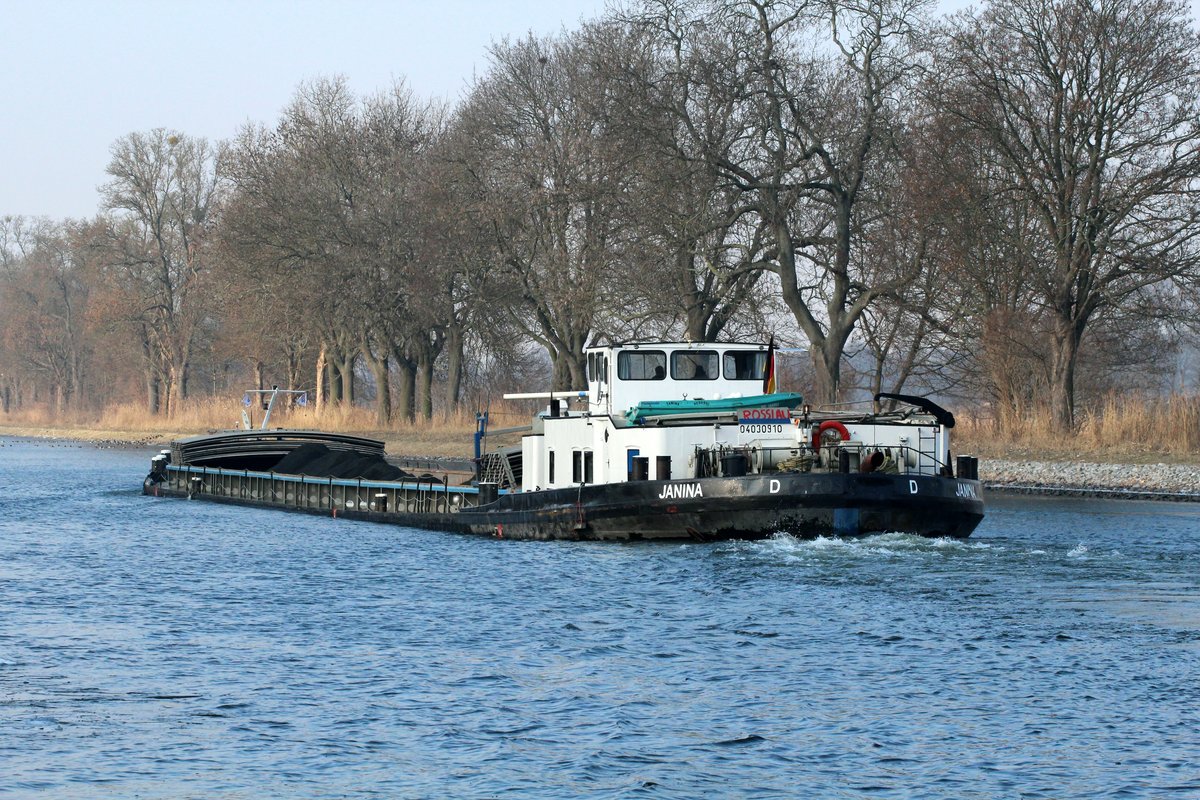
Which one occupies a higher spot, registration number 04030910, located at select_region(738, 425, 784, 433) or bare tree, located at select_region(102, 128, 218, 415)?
bare tree, located at select_region(102, 128, 218, 415)

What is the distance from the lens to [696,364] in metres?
28.6

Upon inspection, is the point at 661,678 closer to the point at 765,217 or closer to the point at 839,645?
the point at 839,645

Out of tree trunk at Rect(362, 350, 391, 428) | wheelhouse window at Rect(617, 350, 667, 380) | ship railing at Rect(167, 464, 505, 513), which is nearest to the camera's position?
wheelhouse window at Rect(617, 350, 667, 380)

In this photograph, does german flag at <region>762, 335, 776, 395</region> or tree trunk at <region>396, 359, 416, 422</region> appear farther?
tree trunk at <region>396, 359, 416, 422</region>

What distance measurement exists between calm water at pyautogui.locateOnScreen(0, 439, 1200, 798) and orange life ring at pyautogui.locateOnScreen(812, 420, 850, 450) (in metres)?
1.90

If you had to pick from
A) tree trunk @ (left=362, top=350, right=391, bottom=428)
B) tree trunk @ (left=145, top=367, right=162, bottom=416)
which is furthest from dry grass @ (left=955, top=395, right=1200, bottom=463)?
tree trunk @ (left=145, top=367, right=162, bottom=416)

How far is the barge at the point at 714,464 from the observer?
24.2 m

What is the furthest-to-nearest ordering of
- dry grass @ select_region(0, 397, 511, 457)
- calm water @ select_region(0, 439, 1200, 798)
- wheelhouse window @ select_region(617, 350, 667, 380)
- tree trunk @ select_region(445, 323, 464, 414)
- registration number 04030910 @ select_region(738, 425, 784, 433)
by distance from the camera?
tree trunk @ select_region(445, 323, 464, 414)
dry grass @ select_region(0, 397, 511, 457)
wheelhouse window @ select_region(617, 350, 667, 380)
registration number 04030910 @ select_region(738, 425, 784, 433)
calm water @ select_region(0, 439, 1200, 798)

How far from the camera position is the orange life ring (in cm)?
2531

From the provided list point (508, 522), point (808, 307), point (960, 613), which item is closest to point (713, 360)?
point (508, 522)

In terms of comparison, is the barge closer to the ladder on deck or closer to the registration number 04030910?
the registration number 04030910

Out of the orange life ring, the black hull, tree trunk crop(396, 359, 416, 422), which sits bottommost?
the black hull

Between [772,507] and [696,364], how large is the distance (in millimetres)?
5150

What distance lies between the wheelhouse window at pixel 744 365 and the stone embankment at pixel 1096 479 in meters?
12.1
